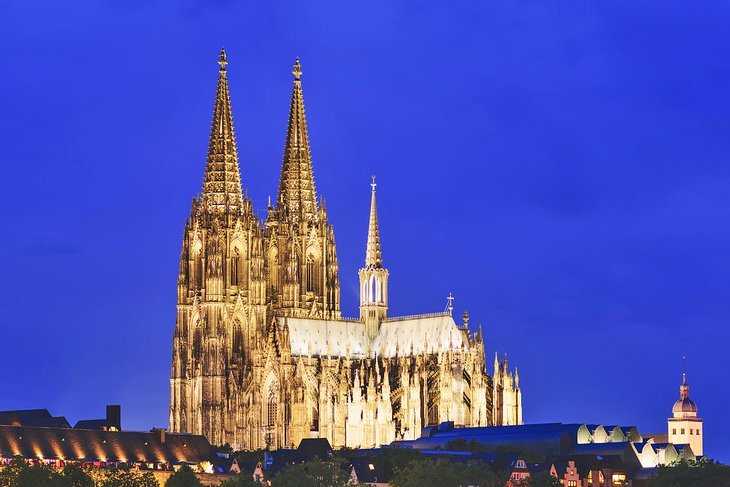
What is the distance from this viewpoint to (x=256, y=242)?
199 m

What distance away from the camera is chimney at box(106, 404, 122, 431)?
183625 millimetres

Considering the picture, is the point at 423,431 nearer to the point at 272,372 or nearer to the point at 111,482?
the point at 272,372

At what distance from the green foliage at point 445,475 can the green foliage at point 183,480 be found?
1449cm

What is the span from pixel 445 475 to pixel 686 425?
2413 inches

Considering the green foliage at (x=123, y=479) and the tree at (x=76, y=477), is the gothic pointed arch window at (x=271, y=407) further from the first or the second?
the tree at (x=76, y=477)

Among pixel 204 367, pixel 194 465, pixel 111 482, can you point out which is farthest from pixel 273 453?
pixel 111 482

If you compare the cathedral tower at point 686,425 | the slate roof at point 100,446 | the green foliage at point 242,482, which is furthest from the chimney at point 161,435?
the cathedral tower at point 686,425

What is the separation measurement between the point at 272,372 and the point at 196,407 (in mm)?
8641

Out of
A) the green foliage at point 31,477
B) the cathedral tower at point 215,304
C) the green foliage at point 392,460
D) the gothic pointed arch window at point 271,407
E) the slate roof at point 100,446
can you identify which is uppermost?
the cathedral tower at point 215,304

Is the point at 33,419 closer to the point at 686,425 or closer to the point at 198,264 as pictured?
the point at 198,264

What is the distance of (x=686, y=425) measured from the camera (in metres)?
196

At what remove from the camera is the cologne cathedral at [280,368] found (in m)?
188

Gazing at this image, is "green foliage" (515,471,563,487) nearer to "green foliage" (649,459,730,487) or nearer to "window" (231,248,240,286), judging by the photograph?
"green foliage" (649,459,730,487)

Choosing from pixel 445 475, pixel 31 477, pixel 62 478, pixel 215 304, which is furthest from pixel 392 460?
pixel 215 304
